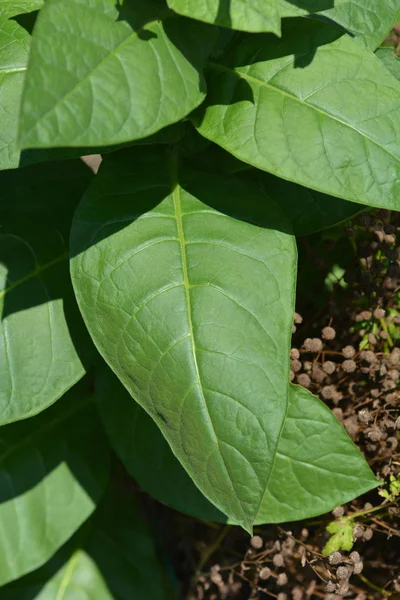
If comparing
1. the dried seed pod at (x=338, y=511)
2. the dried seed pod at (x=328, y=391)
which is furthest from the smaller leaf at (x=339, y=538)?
the dried seed pod at (x=328, y=391)

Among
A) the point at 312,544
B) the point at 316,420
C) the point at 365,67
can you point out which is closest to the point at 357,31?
the point at 365,67

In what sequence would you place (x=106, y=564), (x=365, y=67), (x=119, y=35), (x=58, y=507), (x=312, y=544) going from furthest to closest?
(x=106, y=564) < (x=58, y=507) < (x=312, y=544) < (x=365, y=67) < (x=119, y=35)

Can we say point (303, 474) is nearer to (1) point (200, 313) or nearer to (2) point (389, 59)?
(1) point (200, 313)

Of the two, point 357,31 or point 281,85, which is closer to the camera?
point 281,85

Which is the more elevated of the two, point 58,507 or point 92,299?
point 92,299

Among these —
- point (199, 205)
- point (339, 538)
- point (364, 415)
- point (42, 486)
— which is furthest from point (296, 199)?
point (42, 486)

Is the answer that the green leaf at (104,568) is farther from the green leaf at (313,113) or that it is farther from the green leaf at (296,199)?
the green leaf at (313,113)

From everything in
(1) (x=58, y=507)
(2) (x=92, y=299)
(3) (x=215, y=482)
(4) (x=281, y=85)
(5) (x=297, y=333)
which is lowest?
(1) (x=58, y=507)

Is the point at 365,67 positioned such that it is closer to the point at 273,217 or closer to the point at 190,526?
the point at 273,217
